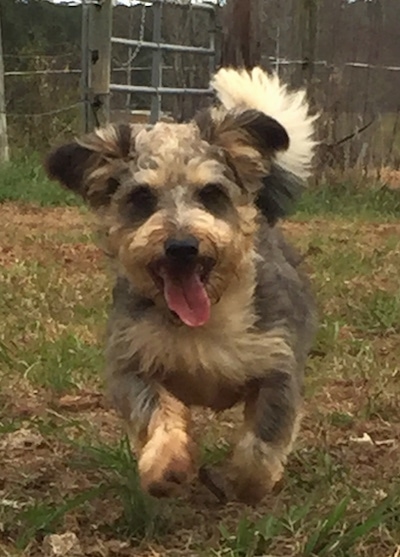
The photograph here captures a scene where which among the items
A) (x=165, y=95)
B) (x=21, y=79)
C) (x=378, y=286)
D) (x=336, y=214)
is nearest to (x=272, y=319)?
(x=378, y=286)

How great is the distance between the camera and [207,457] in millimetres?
4359

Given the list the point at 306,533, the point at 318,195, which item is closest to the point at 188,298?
the point at 306,533

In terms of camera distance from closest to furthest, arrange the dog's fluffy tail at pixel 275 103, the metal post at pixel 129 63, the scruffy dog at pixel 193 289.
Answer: the scruffy dog at pixel 193 289, the dog's fluffy tail at pixel 275 103, the metal post at pixel 129 63

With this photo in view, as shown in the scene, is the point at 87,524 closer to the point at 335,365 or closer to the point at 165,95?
the point at 335,365

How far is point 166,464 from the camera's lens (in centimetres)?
367

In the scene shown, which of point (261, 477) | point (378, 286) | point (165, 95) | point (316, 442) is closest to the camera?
point (261, 477)

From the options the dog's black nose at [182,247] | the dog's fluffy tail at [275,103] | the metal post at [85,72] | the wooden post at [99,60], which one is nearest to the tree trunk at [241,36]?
the wooden post at [99,60]

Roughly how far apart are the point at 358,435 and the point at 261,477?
898mm

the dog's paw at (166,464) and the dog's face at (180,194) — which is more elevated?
the dog's face at (180,194)

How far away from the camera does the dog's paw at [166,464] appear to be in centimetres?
363

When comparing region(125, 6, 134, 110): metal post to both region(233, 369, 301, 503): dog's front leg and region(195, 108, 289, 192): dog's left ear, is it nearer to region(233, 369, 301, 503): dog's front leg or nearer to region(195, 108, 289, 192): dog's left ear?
region(195, 108, 289, 192): dog's left ear

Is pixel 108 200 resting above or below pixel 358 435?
above

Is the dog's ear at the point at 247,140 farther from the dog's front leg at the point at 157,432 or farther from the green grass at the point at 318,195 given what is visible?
the green grass at the point at 318,195

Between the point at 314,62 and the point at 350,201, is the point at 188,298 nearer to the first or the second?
the point at 350,201
